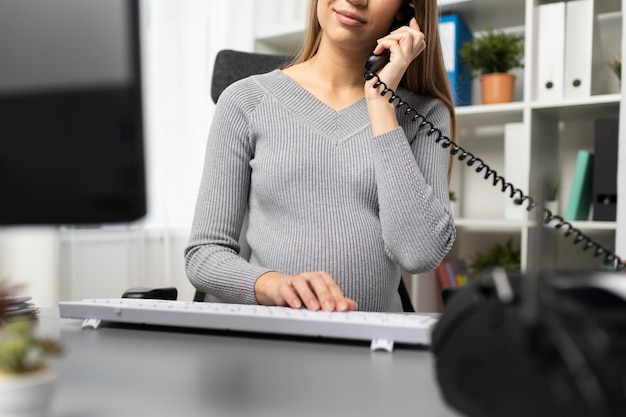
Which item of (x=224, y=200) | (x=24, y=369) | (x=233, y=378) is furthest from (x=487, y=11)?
(x=24, y=369)

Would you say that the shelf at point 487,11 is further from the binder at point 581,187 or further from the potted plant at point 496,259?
the potted plant at point 496,259

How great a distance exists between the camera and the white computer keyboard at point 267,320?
591 mm

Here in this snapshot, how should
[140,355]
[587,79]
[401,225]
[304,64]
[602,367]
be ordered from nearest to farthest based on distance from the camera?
[602,367]
[140,355]
[401,225]
[304,64]
[587,79]

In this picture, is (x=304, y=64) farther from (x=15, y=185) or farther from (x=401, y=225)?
(x=15, y=185)

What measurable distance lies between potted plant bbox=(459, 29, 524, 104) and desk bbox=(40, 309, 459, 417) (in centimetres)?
147

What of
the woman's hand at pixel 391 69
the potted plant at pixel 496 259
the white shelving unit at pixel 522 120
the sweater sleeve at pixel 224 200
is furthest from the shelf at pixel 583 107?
the sweater sleeve at pixel 224 200

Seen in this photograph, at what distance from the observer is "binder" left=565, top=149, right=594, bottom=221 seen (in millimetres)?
1715

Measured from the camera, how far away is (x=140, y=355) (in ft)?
1.80

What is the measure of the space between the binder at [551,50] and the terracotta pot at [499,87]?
0.40 ft

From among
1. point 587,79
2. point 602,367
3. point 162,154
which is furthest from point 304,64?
point 602,367

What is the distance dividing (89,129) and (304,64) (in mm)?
1086

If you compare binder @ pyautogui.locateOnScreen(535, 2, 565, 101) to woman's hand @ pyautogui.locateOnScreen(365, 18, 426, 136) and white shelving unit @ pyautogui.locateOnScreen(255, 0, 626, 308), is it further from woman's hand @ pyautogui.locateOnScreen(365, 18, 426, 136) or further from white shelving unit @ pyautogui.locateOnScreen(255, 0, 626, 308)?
woman's hand @ pyautogui.locateOnScreen(365, 18, 426, 136)

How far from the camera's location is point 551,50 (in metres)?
1.73

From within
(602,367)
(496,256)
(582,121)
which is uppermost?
(582,121)
